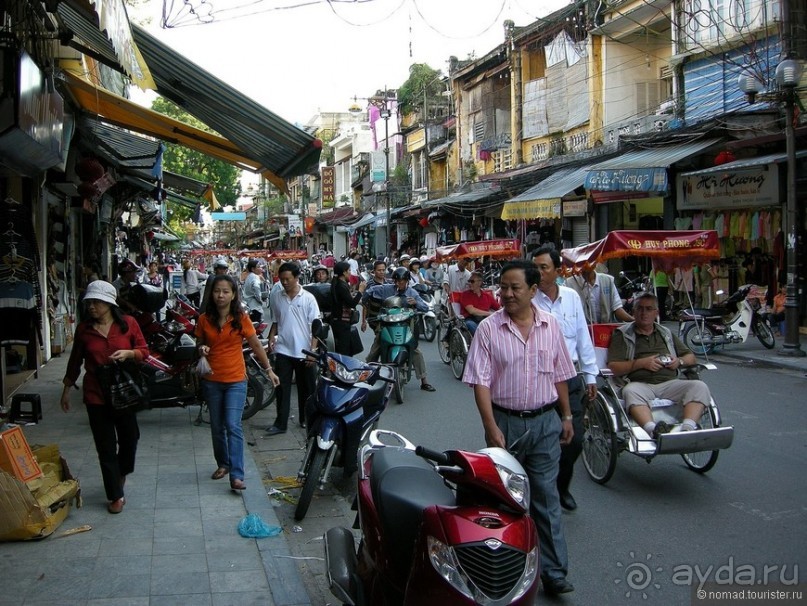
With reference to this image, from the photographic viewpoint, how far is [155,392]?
8711mm

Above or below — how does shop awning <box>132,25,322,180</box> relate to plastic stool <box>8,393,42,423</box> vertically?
above

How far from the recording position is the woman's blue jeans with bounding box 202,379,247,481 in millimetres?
6184

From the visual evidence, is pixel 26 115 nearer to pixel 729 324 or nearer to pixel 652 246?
pixel 652 246

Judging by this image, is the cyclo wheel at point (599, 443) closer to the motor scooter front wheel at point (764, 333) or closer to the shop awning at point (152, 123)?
the shop awning at point (152, 123)

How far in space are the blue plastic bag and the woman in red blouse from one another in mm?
967

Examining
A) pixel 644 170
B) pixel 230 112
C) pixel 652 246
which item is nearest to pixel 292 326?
pixel 230 112

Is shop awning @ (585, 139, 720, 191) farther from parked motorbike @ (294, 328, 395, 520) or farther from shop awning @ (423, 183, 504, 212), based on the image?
parked motorbike @ (294, 328, 395, 520)

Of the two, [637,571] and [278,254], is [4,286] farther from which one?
[278,254]

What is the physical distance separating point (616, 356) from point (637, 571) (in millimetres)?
2308

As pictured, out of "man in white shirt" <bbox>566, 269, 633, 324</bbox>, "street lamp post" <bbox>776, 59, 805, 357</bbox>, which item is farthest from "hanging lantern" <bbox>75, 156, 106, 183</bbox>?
"street lamp post" <bbox>776, 59, 805, 357</bbox>

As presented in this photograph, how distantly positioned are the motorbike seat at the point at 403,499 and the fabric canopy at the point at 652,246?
4.76m

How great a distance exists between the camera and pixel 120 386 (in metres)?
5.48

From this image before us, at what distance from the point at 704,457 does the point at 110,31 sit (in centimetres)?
552

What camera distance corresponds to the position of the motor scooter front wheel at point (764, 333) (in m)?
14.2
